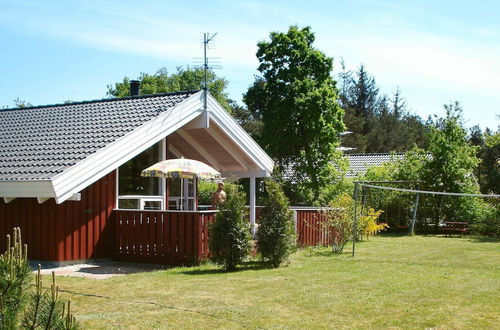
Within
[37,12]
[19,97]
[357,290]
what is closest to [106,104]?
[37,12]

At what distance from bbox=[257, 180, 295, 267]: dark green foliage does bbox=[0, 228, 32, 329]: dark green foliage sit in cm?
952

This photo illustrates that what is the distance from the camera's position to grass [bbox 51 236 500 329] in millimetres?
8477

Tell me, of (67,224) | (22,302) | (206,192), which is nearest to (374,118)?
(206,192)

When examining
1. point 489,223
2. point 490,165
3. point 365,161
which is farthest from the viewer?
point 490,165

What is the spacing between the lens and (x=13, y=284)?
181 inches

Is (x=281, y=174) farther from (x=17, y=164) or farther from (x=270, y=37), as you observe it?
(x=17, y=164)

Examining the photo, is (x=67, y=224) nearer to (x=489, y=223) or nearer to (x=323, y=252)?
(x=323, y=252)

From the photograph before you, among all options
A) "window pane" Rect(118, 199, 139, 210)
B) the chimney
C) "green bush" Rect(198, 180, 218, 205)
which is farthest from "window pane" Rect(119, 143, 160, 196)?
"green bush" Rect(198, 180, 218, 205)

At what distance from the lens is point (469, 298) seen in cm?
1011

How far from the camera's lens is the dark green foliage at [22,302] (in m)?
4.51

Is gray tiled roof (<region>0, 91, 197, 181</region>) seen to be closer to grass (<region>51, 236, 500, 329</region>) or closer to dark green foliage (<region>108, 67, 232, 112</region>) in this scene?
grass (<region>51, 236, 500, 329</region>)

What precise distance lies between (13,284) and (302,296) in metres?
6.26

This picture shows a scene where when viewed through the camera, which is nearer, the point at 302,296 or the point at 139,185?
the point at 302,296

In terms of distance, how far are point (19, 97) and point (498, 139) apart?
171 ft
